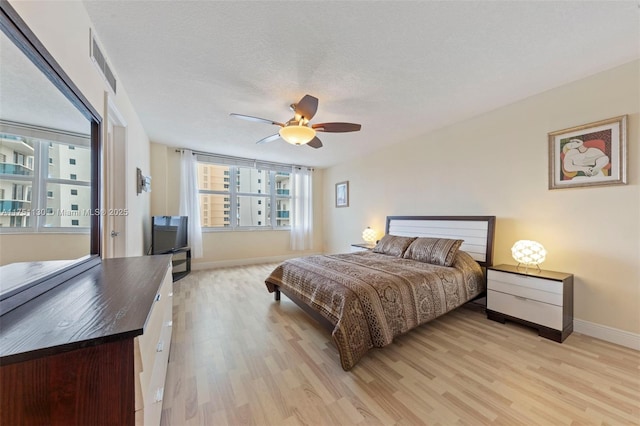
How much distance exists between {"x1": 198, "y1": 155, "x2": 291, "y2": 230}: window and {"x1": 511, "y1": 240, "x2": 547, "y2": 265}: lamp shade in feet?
14.7

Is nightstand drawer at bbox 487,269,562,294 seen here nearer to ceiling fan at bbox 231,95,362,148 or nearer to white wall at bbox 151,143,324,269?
ceiling fan at bbox 231,95,362,148

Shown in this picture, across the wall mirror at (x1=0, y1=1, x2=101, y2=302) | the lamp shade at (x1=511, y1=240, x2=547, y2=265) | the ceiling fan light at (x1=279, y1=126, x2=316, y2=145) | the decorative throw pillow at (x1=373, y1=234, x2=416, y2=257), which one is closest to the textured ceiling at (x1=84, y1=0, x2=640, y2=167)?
the ceiling fan light at (x1=279, y1=126, x2=316, y2=145)

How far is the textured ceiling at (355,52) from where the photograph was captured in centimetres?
152

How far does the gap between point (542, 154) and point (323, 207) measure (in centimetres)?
450

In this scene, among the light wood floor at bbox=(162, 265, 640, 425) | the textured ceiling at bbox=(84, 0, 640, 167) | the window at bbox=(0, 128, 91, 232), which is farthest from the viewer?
the textured ceiling at bbox=(84, 0, 640, 167)

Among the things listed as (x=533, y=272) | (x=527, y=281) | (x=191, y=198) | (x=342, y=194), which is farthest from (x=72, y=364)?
(x=342, y=194)

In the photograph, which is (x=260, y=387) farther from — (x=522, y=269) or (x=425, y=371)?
(x=522, y=269)

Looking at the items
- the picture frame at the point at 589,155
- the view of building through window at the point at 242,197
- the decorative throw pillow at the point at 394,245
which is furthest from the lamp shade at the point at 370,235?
the picture frame at the point at 589,155

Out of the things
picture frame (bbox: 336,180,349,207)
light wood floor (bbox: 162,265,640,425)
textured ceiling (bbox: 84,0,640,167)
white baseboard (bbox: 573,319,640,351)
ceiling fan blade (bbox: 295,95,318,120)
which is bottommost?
light wood floor (bbox: 162,265,640,425)

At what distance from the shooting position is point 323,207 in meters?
6.36

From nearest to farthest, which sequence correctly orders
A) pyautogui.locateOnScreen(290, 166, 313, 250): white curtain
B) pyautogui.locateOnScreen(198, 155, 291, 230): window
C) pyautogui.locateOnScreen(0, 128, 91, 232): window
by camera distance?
pyautogui.locateOnScreen(0, 128, 91, 232): window → pyautogui.locateOnScreen(198, 155, 291, 230): window → pyautogui.locateOnScreen(290, 166, 313, 250): white curtain

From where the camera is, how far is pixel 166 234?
12.6 feet

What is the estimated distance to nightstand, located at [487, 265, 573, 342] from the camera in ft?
6.93

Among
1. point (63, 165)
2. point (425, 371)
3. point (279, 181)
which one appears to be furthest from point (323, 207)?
point (63, 165)
